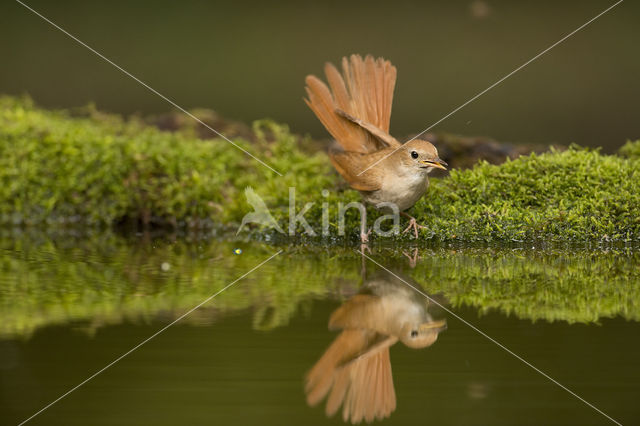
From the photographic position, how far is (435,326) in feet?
9.29

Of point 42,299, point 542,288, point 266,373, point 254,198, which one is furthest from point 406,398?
point 254,198

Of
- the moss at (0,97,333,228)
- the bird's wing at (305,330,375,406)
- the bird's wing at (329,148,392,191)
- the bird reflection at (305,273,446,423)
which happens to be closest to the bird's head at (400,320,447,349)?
the bird reflection at (305,273,446,423)

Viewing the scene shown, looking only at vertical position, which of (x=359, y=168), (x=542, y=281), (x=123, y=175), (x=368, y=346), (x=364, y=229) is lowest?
(x=368, y=346)

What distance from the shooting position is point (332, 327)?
2.81 m

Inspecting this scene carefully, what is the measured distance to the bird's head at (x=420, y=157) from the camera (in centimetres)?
469

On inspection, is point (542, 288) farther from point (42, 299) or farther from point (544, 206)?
point (42, 299)

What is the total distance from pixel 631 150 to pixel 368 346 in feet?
15.2

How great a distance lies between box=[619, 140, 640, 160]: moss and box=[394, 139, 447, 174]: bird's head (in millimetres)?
2402

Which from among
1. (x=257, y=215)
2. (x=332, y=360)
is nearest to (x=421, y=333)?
(x=332, y=360)

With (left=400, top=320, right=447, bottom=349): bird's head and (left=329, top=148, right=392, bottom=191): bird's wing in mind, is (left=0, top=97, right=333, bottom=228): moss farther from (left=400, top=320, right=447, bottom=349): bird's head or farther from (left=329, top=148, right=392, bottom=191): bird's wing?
(left=400, top=320, right=447, bottom=349): bird's head

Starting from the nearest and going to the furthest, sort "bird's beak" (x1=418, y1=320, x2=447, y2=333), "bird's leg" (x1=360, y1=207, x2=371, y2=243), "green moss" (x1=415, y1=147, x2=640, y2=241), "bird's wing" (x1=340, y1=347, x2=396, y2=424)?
"bird's wing" (x1=340, y1=347, x2=396, y2=424) → "bird's beak" (x1=418, y1=320, x2=447, y2=333) → "green moss" (x1=415, y1=147, x2=640, y2=241) → "bird's leg" (x1=360, y1=207, x2=371, y2=243)

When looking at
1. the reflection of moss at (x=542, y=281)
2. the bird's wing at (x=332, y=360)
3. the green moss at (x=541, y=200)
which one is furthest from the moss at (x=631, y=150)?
the bird's wing at (x=332, y=360)

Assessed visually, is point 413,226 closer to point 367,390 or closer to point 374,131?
point 374,131

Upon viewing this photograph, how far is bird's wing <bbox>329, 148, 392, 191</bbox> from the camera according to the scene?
16.0 ft
